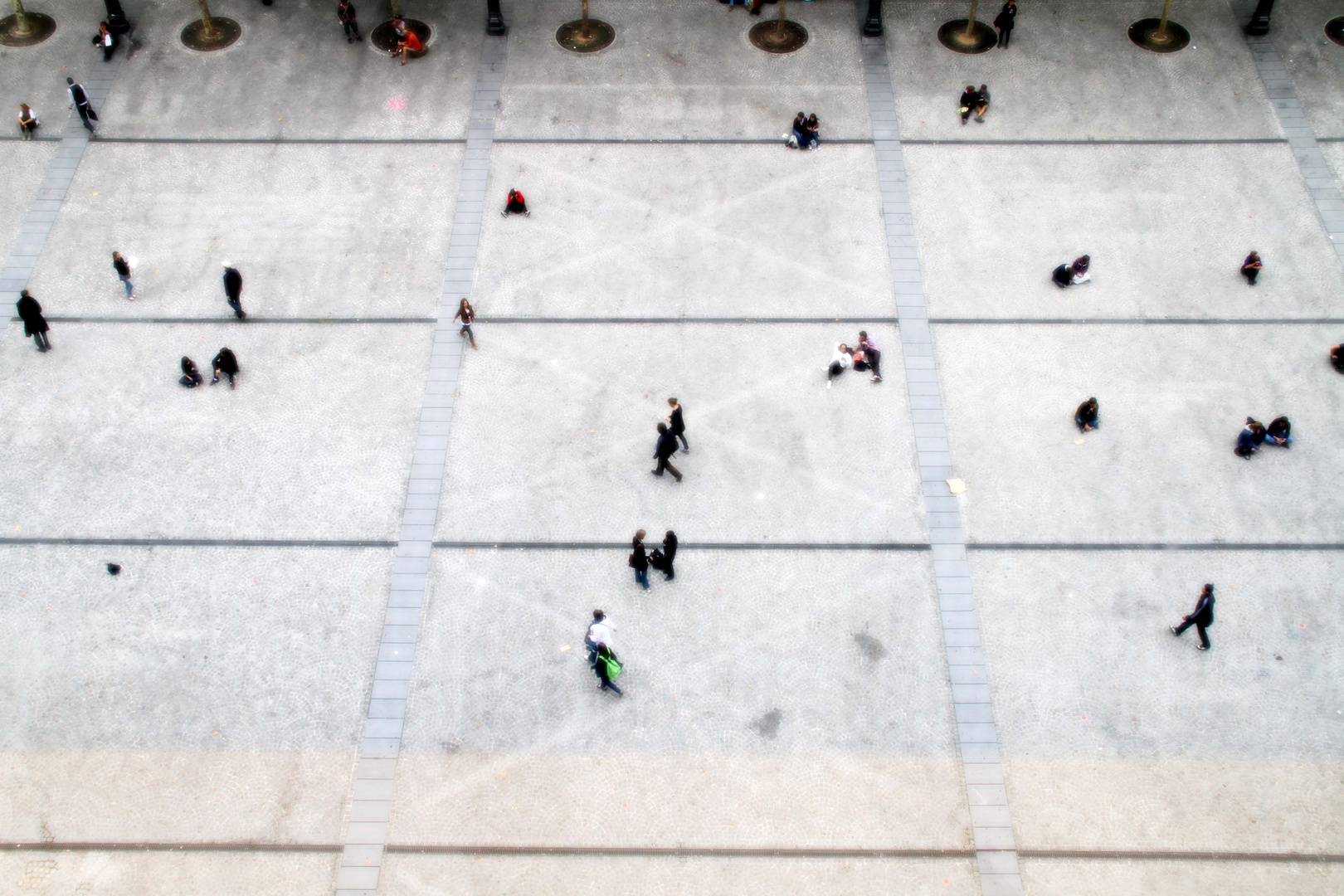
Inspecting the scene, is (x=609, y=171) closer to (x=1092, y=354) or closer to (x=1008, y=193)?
(x=1008, y=193)

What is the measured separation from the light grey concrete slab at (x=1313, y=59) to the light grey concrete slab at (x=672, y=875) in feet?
55.3

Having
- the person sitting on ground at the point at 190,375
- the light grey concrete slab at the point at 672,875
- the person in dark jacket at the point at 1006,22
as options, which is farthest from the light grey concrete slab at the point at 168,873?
the person in dark jacket at the point at 1006,22

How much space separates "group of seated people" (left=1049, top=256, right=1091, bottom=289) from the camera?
18672mm

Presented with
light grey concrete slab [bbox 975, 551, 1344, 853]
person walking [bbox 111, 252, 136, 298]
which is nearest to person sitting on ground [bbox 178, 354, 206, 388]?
person walking [bbox 111, 252, 136, 298]

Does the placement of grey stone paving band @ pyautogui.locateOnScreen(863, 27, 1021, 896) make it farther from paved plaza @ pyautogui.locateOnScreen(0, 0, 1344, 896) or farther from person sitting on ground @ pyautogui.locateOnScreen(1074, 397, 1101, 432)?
person sitting on ground @ pyautogui.locateOnScreen(1074, 397, 1101, 432)

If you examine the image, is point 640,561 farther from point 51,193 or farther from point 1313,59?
point 1313,59

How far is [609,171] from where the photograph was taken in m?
21.1

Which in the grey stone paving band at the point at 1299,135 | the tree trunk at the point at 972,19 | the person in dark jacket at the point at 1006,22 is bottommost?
the grey stone paving band at the point at 1299,135

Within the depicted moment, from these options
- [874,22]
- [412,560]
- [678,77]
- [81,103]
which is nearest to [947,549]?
[412,560]

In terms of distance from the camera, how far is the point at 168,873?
1288 centimetres

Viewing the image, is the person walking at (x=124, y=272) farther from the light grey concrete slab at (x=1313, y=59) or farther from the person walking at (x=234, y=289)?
the light grey concrete slab at (x=1313, y=59)

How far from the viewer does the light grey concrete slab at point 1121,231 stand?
61.8ft

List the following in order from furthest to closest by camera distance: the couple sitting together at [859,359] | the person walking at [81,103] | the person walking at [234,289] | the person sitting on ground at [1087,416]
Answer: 1. the person walking at [81,103]
2. the person walking at [234,289]
3. the couple sitting together at [859,359]
4. the person sitting on ground at [1087,416]

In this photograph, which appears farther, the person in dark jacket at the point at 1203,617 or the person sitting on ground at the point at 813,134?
the person sitting on ground at the point at 813,134
